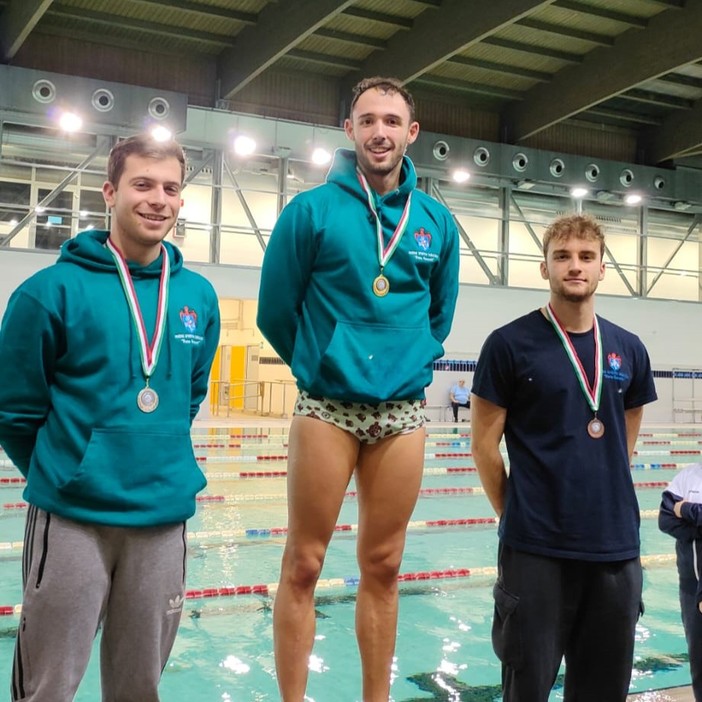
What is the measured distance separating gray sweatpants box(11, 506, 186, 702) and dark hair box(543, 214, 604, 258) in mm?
1412

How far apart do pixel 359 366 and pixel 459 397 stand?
54.6 feet

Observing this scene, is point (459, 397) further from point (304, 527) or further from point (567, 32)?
point (304, 527)

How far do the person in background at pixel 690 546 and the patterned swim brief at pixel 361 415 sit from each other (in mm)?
1090

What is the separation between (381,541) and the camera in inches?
97.7

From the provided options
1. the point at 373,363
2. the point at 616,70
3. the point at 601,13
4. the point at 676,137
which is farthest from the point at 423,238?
the point at 676,137

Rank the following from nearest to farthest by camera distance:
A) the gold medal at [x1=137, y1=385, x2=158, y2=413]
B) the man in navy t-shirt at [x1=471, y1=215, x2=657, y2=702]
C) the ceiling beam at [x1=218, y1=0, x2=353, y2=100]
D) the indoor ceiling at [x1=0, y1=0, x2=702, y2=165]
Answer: the gold medal at [x1=137, y1=385, x2=158, y2=413] → the man in navy t-shirt at [x1=471, y1=215, x2=657, y2=702] → the ceiling beam at [x1=218, y1=0, x2=353, y2=100] → the indoor ceiling at [x1=0, y1=0, x2=702, y2=165]

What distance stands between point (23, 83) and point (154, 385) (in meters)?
15.2

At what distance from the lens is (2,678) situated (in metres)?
3.16

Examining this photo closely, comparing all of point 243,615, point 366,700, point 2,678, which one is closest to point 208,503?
point 243,615

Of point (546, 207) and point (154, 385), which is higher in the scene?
point (546, 207)

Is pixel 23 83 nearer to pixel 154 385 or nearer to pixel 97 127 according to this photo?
pixel 97 127

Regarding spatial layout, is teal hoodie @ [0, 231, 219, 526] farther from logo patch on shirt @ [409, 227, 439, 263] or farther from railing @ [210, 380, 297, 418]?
railing @ [210, 380, 297, 418]

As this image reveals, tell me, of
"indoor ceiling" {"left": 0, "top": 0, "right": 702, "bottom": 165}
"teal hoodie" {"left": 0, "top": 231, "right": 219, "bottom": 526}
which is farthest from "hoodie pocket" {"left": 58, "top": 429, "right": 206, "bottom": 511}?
"indoor ceiling" {"left": 0, "top": 0, "right": 702, "bottom": 165}

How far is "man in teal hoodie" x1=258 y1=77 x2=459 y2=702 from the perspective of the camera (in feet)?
7.93
